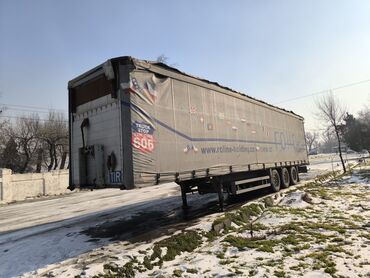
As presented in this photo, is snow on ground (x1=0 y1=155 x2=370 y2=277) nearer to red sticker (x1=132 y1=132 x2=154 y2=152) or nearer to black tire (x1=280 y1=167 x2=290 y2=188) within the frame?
red sticker (x1=132 y1=132 x2=154 y2=152)

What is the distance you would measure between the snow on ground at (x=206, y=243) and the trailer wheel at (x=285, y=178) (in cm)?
465

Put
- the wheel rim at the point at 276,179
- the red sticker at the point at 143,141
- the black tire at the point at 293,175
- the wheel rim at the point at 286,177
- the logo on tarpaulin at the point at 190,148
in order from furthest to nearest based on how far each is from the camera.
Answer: the black tire at the point at 293,175 < the wheel rim at the point at 286,177 < the wheel rim at the point at 276,179 < the logo on tarpaulin at the point at 190,148 < the red sticker at the point at 143,141

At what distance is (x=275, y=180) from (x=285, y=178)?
1.64 metres

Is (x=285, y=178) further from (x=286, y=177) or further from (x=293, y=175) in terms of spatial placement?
(x=293, y=175)

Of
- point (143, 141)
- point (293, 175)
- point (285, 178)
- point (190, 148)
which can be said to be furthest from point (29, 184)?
point (143, 141)

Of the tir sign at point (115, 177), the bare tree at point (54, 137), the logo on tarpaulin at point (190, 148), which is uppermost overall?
the bare tree at point (54, 137)

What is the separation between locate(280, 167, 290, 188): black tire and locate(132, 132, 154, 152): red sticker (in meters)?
10.2

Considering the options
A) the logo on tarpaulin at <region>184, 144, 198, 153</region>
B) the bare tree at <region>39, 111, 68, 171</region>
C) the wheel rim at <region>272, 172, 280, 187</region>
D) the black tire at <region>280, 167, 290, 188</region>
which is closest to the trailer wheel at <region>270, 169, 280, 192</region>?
the wheel rim at <region>272, 172, 280, 187</region>

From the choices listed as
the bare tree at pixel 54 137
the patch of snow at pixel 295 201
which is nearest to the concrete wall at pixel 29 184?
the bare tree at pixel 54 137

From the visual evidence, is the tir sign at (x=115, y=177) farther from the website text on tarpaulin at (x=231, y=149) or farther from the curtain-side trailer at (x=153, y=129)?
the website text on tarpaulin at (x=231, y=149)

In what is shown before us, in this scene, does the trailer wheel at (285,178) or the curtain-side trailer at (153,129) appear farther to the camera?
the trailer wheel at (285,178)

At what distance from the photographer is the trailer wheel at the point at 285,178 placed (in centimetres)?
1556

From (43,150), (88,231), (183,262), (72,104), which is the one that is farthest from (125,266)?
(43,150)

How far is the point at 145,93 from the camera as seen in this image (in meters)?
7.27
